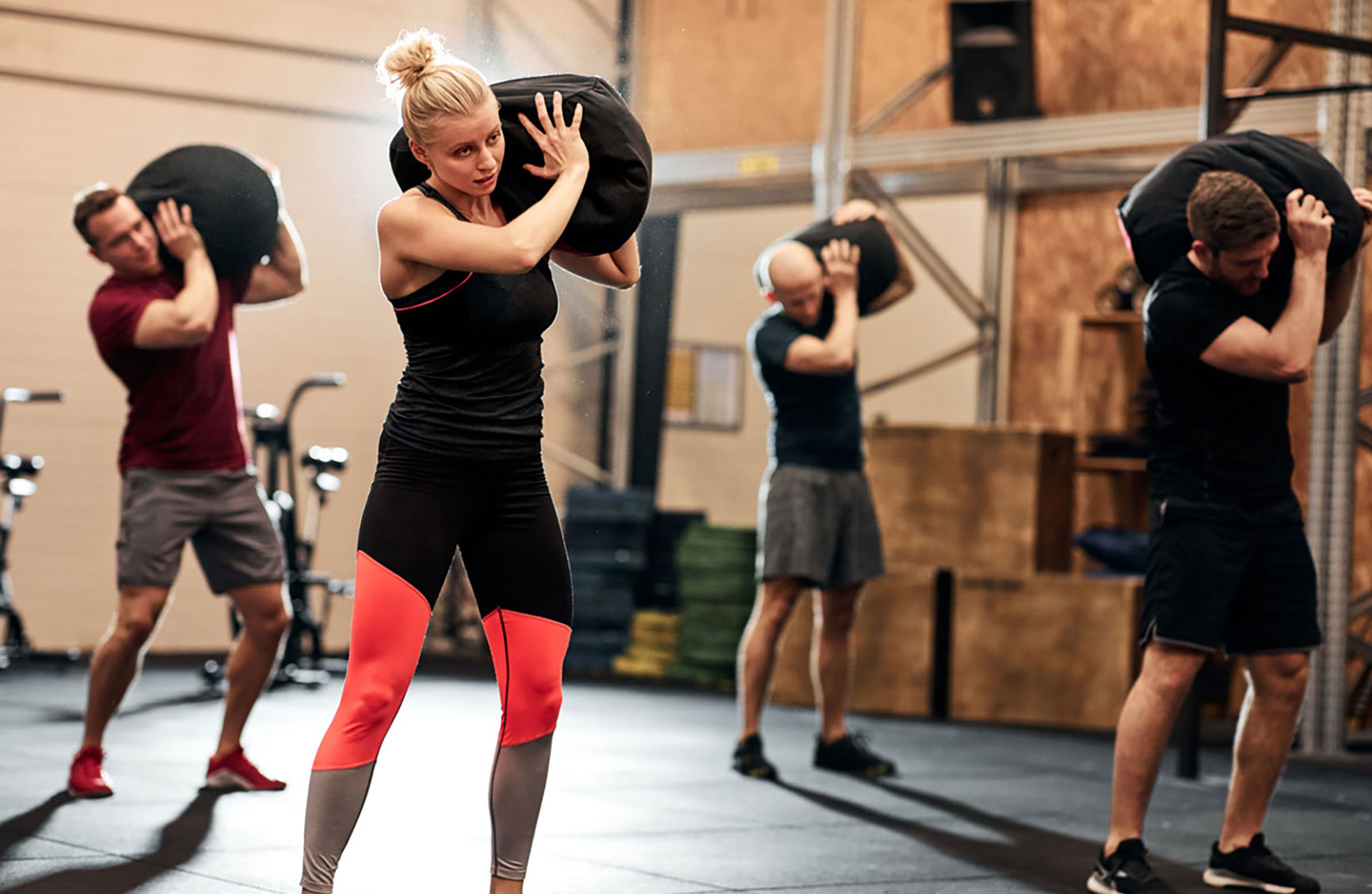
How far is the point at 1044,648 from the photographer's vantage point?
6.54 metres

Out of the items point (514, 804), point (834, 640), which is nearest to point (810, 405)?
point (834, 640)

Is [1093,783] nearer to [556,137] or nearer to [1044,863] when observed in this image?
[1044,863]

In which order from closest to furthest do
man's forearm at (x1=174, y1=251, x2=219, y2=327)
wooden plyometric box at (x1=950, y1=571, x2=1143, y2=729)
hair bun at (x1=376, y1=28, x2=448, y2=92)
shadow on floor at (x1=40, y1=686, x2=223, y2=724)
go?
hair bun at (x1=376, y1=28, x2=448, y2=92) < man's forearm at (x1=174, y1=251, x2=219, y2=327) < shadow on floor at (x1=40, y1=686, x2=223, y2=724) < wooden plyometric box at (x1=950, y1=571, x2=1143, y2=729)

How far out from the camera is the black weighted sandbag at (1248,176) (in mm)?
3186

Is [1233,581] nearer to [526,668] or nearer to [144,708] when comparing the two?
[526,668]

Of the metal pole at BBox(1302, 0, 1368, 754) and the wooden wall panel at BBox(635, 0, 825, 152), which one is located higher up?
the wooden wall panel at BBox(635, 0, 825, 152)

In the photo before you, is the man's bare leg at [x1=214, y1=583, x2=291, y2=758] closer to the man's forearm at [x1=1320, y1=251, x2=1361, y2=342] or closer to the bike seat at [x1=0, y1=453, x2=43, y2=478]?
the man's forearm at [x1=1320, y1=251, x2=1361, y2=342]

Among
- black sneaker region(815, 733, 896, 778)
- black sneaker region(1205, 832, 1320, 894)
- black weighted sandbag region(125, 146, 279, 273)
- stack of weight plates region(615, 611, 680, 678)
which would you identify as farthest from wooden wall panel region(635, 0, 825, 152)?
black sneaker region(1205, 832, 1320, 894)

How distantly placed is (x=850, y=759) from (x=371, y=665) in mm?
2803

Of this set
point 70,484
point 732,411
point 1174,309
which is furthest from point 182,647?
point 1174,309

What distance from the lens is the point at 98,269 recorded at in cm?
793

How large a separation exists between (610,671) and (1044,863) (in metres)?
4.93

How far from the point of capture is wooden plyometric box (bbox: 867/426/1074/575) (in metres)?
6.63

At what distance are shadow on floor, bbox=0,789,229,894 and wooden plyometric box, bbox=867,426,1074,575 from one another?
3.52 metres
